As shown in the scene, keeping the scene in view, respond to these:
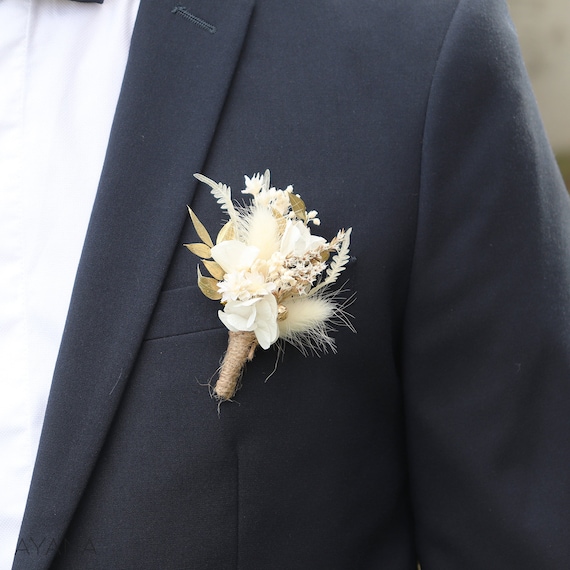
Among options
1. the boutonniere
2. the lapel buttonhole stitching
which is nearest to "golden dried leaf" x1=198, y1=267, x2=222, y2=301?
the boutonniere

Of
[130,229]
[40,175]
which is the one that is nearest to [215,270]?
[130,229]

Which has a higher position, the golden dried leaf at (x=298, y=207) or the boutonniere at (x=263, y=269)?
the golden dried leaf at (x=298, y=207)

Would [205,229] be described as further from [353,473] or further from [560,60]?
[560,60]

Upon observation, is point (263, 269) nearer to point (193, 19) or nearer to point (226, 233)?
point (226, 233)

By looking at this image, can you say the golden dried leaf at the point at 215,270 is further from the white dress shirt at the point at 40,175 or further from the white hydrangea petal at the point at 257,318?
the white dress shirt at the point at 40,175

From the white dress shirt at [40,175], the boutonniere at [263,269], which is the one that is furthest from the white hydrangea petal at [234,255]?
the white dress shirt at [40,175]

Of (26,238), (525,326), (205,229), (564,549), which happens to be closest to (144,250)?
(205,229)

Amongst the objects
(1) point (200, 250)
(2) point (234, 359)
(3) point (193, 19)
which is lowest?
(2) point (234, 359)
